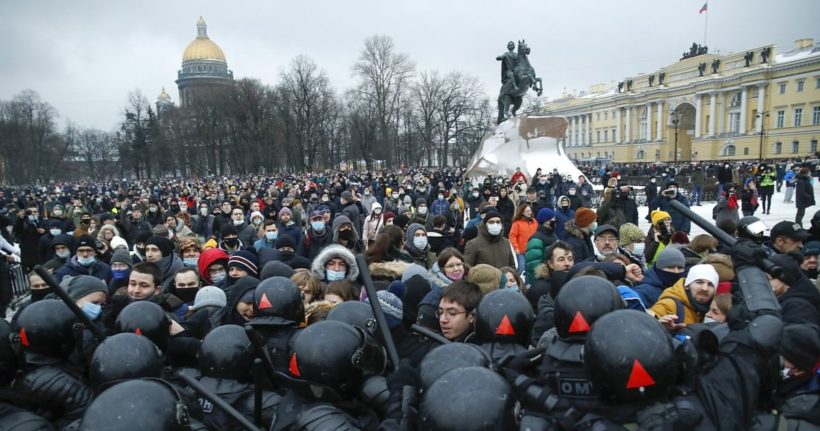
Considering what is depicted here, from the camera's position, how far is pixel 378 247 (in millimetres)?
5570

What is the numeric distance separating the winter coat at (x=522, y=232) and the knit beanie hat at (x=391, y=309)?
15.0 feet

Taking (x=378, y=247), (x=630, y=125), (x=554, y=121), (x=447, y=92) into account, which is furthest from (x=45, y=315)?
(x=630, y=125)

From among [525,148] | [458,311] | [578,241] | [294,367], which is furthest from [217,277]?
[525,148]

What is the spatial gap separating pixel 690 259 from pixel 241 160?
2288 inches

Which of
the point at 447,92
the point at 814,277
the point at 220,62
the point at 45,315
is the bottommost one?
the point at 814,277

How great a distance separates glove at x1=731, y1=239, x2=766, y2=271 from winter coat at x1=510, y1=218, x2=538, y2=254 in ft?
17.4

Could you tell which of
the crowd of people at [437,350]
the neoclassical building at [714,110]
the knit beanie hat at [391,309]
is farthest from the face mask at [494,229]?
the neoclassical building at [714,110]

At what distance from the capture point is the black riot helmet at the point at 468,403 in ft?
5.53

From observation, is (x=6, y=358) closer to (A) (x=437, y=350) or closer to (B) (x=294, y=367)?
(B) (x=294, y=367)

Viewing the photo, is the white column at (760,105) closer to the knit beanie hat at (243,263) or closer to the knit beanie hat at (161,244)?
the knit beanie hat at (243,263)

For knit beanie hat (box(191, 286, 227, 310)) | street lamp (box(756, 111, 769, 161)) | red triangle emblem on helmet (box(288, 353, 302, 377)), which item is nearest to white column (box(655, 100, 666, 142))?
street lamp (box(756, 111, 769, 161))

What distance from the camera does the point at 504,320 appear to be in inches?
103

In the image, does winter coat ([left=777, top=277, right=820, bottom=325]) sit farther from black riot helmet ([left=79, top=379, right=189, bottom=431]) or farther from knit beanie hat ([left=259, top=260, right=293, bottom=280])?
knit beanie hat ([left=259, top=260, right=293, bottom=280])

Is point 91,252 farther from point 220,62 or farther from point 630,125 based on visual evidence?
point 220,62
